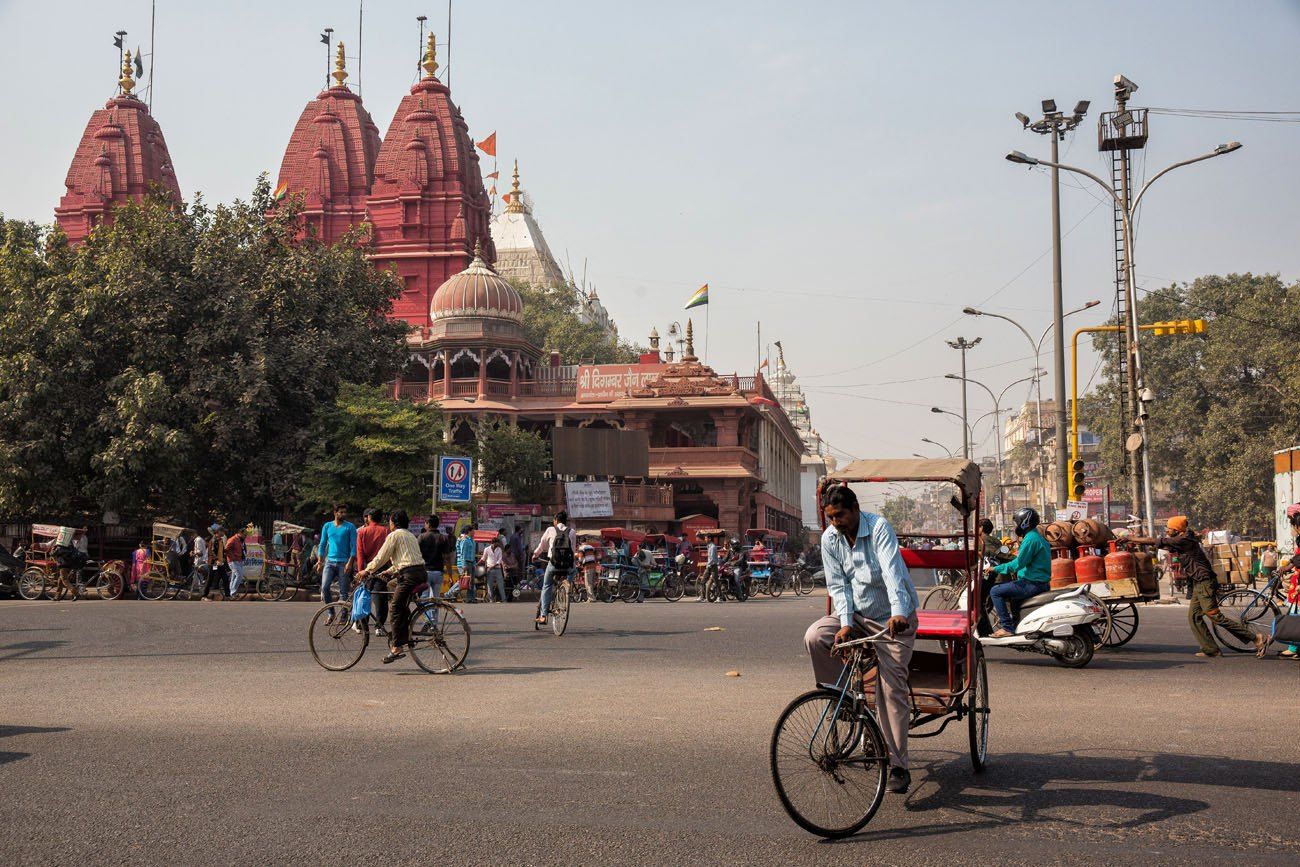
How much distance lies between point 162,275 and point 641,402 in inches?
816

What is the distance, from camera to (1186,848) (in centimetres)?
506

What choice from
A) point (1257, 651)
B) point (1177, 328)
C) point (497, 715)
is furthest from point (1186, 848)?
point (1177, 328)

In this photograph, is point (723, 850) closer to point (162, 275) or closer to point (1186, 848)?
point (1186, 848)

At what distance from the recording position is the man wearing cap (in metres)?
12.3

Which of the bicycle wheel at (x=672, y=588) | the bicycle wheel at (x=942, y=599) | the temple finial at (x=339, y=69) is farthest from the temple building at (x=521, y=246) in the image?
the bicycle wheel at (x=942, y=599)

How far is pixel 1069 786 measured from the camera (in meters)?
6.22

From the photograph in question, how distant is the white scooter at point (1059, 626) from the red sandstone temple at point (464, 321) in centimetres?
2531

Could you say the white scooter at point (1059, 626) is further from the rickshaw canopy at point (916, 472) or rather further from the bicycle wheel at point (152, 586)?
the bicycle wheel at point (152, 586)

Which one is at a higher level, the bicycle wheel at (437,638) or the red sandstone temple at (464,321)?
the red sandstone temple at (464,321)

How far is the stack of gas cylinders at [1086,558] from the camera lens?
12.9 m

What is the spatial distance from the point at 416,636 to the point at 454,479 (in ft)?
51.9

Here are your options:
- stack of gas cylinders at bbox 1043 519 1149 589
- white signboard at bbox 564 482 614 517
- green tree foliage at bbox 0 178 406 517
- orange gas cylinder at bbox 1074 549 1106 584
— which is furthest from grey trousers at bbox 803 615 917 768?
white signboard at bbox 564 482 614 517

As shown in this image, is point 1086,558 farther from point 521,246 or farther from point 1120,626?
point 521,246

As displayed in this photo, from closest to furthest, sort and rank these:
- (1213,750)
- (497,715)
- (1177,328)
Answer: (1213,750) → (497,715) → (1177,328)
